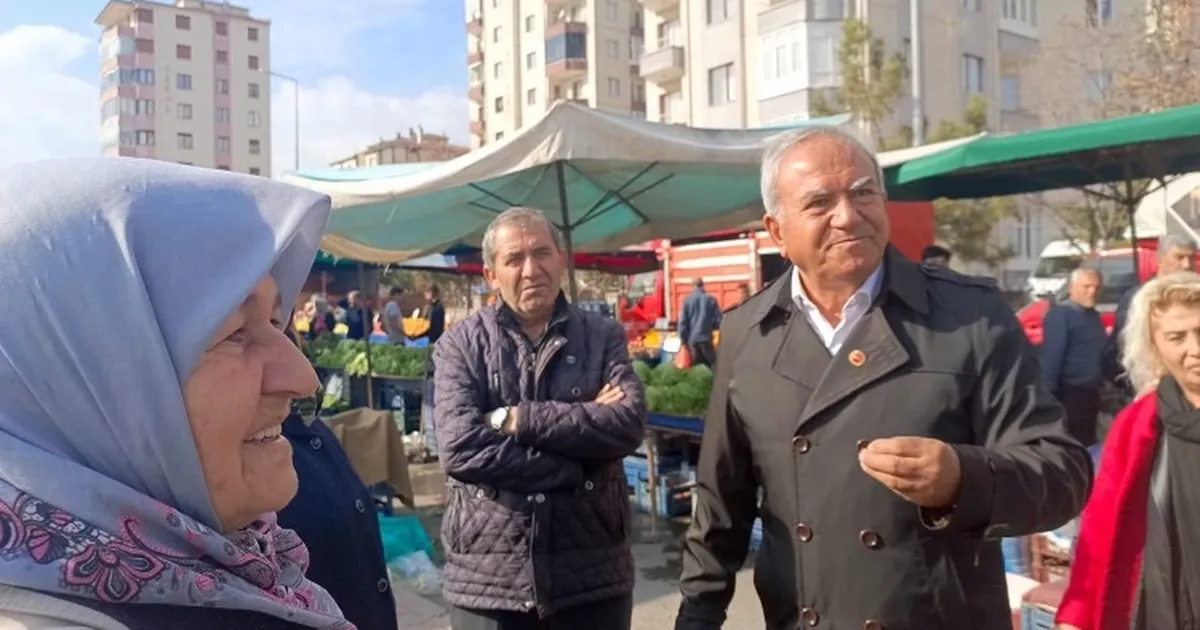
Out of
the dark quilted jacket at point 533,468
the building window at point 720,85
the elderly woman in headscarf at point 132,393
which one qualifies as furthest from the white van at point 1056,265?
the elderly woman in headscarf at point 132,393

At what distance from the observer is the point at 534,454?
107 inches

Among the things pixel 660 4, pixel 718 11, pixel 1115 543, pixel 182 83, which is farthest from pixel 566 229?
pixel 182 83

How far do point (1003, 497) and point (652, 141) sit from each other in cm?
342

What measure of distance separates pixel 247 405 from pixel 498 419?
5.66ft

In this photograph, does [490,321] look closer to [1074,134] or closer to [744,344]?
[744,344]

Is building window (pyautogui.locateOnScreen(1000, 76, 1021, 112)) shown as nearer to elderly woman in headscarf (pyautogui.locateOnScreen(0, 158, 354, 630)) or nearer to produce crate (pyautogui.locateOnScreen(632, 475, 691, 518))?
produce crate (pyautogui.locateOnScreen(632, 475, 691, 518))

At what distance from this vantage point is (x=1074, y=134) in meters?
5.45

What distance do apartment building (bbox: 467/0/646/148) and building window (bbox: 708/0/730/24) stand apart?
1394 centimetres

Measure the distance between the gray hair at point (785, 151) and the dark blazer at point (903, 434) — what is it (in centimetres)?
26

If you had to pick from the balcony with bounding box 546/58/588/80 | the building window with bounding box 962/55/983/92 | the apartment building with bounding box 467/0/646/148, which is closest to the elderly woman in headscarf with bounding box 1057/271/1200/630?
the building window with bounding box 962/55/983/92

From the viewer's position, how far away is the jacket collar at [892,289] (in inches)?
73.7

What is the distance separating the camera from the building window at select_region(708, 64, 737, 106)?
30953mm

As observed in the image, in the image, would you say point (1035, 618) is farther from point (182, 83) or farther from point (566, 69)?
point (182, 83)

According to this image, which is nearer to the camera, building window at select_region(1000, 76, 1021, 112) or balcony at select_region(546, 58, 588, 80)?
building window at select_region(1000, 76, 1021, 112)
